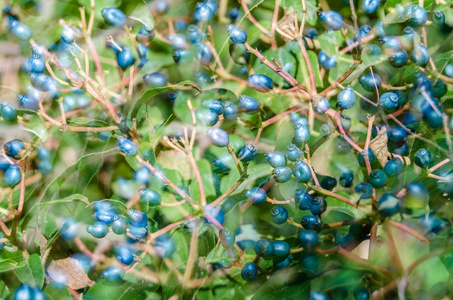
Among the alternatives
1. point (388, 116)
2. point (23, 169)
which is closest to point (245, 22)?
point (388, 116)

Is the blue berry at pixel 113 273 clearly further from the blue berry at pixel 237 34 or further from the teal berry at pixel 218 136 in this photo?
the blue berry at pixel 237 34

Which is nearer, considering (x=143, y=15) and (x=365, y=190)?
(x=365, y=190)

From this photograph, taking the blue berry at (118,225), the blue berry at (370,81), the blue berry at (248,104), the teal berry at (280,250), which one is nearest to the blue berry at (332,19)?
the blue berry at (370,81)

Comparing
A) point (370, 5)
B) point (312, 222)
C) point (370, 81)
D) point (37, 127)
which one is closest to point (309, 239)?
point (312, 222)

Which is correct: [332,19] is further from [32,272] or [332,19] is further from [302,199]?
[32,272]

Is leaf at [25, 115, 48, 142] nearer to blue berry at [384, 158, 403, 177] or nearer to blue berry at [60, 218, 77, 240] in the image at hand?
blue berry at [60, 218, 77, 240]

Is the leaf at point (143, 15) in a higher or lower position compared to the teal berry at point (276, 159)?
higher
